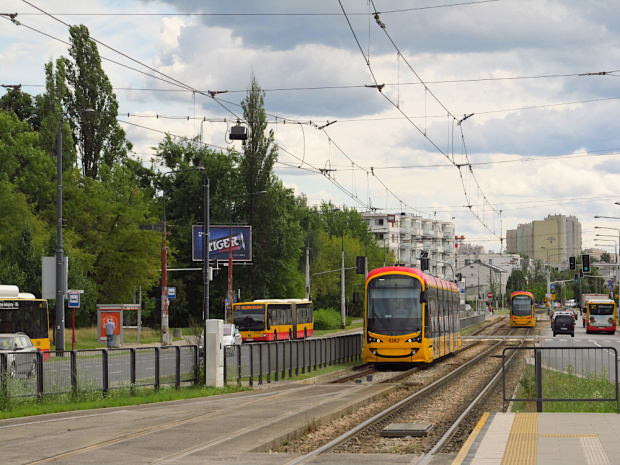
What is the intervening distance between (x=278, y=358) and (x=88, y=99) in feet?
160

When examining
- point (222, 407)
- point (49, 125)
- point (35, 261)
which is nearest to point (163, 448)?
Result: point (222, 407)

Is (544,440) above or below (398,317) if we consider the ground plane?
below

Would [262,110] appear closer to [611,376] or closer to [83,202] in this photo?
[83,202]

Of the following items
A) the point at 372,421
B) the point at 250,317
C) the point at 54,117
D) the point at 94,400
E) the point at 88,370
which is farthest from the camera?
the point at 54,117

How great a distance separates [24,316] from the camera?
124 feet

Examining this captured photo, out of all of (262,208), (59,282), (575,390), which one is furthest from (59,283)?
(262,208)

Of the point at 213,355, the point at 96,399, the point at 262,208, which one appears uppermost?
the point at 262,208

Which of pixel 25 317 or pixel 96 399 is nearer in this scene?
pixel 96 399

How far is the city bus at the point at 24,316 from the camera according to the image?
3722 centimetres

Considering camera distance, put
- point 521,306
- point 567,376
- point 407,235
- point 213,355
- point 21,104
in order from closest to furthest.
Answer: point 567,376
point 213,355
point 21,104
point 521,306
point 407,235

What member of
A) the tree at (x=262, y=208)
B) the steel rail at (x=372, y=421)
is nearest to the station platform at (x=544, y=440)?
the steel rail at (x=372, y=421)

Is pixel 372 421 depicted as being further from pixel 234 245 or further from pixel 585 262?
Answer: pixel 234 245

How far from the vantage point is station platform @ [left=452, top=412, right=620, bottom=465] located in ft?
34.5

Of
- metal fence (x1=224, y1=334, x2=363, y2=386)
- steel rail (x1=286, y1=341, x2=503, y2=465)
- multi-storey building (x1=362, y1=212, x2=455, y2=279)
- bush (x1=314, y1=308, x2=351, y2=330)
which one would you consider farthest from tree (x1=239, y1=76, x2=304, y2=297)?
multi-storey building (x1=362, y1=212, x2=455, y2=279)
